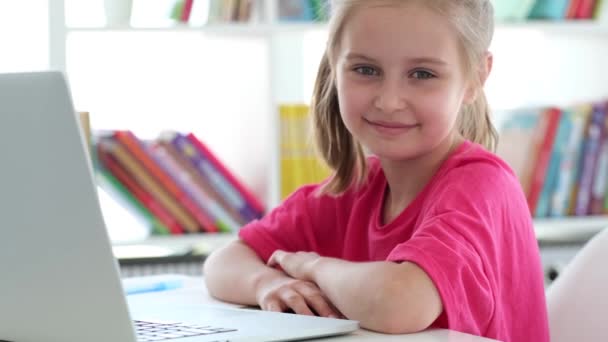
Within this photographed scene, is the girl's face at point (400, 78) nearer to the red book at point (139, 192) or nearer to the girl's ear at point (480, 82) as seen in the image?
the girl's ear at point (480, 82)

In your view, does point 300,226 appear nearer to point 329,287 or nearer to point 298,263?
point 298,263

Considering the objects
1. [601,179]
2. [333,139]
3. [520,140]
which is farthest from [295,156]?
[333,139]

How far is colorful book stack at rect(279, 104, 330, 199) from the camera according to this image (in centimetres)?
268

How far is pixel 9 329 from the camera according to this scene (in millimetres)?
884

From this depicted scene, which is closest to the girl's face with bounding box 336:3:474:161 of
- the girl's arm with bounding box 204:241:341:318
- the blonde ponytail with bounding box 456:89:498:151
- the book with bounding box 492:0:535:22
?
the blonde ponytail with bounding box 456:89:498:151

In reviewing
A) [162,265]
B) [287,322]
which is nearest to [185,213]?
[162,265]

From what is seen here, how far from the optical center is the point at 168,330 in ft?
3.53

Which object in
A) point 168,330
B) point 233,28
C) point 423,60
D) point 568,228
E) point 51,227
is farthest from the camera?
point 568,228

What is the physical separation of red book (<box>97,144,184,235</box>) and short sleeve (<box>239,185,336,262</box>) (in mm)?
1121

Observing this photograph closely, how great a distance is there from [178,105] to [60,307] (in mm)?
2038

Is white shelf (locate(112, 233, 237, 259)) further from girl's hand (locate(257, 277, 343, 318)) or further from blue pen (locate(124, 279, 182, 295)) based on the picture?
girl's hand (locate(257, 277, 343, 318))

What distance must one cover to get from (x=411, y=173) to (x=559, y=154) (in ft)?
4.70

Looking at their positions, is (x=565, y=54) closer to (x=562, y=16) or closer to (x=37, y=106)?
(x=562, y=16)

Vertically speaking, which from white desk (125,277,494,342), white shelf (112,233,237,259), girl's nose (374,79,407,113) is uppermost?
girl's nose (374,79,407,113)
